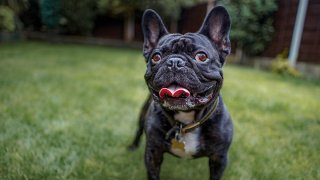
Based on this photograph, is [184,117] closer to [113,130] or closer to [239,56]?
[113,130]

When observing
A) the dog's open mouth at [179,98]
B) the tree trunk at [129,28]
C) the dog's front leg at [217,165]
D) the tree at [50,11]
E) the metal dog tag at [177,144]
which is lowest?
the tree trunk at [129,28]

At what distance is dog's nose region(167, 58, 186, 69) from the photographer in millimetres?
1913

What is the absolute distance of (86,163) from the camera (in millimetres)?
3000

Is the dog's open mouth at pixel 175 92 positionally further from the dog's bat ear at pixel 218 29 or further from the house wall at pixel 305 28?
the house wall at pixel 305 28

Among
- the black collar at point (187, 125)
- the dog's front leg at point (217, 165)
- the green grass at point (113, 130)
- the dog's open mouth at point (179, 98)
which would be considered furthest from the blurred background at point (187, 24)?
the dog's open mouth at point (179, 98)

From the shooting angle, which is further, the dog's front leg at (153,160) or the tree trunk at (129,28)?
the tree trunk at (129,28)

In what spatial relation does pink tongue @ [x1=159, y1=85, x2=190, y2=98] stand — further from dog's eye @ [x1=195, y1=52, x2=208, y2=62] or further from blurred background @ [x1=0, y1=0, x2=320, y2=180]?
blurred background @ [x1=0, y1=0, x2=320, y2=180]

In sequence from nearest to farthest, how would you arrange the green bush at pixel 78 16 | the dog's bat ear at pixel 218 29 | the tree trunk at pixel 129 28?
the dog's bat ear at pixel 218 29 → the green bush at pixel 78 16 → the tree trunk at pixel 129 28

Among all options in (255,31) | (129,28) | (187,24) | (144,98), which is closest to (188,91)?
(144,98)

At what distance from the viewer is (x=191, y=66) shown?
196 cm

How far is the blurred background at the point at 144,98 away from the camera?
297 cm

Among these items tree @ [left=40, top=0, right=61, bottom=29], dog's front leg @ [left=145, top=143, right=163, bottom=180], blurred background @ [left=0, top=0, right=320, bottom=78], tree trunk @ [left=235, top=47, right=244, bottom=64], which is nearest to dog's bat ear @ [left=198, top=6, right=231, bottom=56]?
dog's front leg @ [left=145, top=143, right=163, bottom=180]

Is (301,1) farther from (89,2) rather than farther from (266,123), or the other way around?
(89,2)

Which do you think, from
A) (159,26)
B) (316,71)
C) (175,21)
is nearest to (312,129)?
(159,26)
